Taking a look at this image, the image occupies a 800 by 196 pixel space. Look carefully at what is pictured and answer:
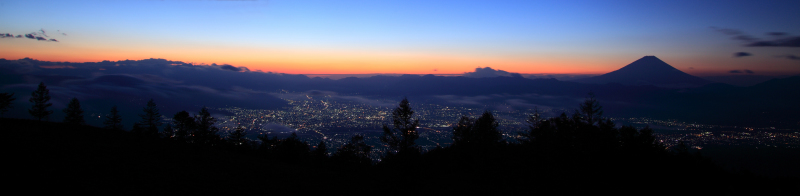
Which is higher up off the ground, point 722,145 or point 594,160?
point 594,160

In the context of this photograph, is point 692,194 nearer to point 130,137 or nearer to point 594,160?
point 594,160

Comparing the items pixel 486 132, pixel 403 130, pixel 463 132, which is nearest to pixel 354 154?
pixel 463 132

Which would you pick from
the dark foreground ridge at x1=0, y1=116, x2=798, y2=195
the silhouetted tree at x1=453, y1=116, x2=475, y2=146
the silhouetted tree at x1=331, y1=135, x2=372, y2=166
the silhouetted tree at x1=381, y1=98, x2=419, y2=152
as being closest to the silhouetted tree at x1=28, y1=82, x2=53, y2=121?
the dark foreground ridge at x1=0, y1=116, x2=798, y2=195

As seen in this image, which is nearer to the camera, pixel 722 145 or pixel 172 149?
pixel 172 149

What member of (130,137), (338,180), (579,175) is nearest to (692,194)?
(579,175)

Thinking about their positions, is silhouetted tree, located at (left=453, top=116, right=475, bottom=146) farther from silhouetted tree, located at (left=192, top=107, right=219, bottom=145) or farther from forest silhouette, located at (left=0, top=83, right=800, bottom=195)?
silhouetted tree, located at (left=192, top=107, right=219, bottom=145)

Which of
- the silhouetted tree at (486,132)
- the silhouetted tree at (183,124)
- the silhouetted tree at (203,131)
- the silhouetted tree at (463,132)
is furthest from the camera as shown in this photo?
the silhouetted tree at (203,131)

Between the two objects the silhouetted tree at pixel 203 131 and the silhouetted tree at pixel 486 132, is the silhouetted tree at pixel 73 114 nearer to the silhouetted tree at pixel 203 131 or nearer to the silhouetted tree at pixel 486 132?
the silhouetted tree at pixel 203 131

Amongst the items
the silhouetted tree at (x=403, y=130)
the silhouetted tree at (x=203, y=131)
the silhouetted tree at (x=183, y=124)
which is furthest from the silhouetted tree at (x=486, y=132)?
the silhouetted tree at (x=183, y=124)
